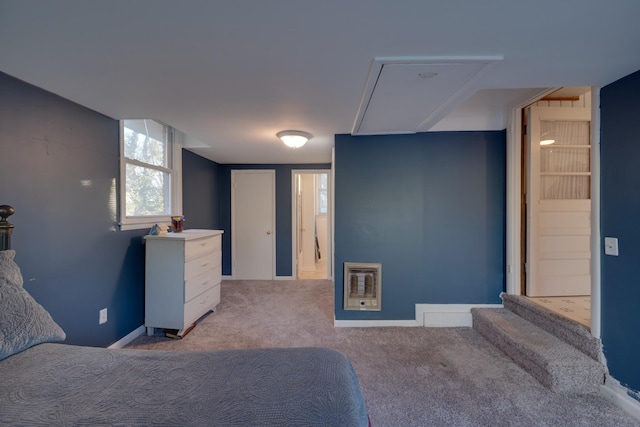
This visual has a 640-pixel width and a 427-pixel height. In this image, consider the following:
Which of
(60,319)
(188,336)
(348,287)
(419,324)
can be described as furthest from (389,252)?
(60,319)

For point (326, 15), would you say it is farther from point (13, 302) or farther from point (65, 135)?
point (65, 135)

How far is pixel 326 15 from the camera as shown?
3.94ft

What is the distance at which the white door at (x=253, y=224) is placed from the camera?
5.09 metres

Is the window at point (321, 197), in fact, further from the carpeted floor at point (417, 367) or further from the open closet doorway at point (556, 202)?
the open closet doorway at point (556, 202)

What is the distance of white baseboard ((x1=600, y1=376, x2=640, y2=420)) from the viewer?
5.69ft

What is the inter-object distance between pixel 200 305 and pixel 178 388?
2.21m

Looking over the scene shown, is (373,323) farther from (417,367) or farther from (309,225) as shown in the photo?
(309,225)

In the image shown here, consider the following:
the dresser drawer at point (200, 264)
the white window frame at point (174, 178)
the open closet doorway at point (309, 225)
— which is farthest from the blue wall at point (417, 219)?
the white window frame at point (174, 178)

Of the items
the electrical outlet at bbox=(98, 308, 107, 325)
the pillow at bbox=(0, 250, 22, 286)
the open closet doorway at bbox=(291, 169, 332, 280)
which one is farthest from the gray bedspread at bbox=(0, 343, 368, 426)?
the open closet doorway at bbox=(291, 169, 332, 280)

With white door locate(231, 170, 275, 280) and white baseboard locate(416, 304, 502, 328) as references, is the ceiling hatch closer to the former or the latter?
white baseboard locate(416, 304, 502, 328)

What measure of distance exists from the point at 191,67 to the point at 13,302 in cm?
148

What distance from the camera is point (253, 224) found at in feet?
16.8

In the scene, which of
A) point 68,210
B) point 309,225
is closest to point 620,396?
point 68,210

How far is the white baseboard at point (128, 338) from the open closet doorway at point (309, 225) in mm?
2622
